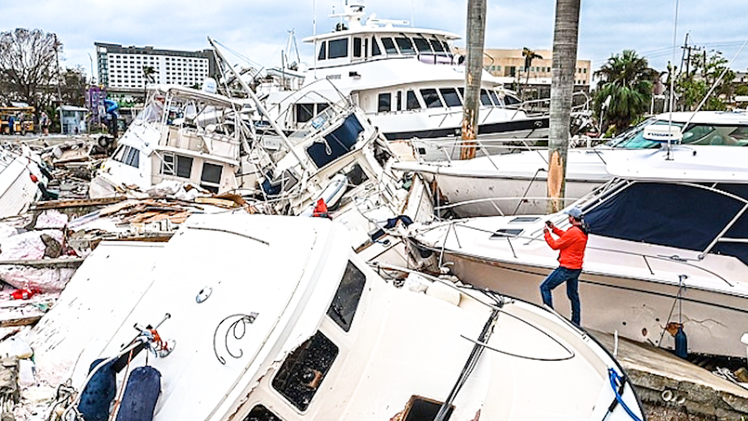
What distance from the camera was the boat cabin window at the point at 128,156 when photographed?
1359 centimetres

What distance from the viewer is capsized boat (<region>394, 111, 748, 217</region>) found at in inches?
351

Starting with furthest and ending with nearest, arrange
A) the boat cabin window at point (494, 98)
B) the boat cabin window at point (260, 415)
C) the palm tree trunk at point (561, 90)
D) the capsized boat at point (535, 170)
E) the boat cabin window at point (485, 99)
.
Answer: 1. the boat cabin window at point (494, 98)
2. the boat cabin window at point (485, 99)
3. the capsized boat at point (535, 170)
4. the palm tree trunk at point (561, 90)
5. the boat cabin window at point (260, 415)

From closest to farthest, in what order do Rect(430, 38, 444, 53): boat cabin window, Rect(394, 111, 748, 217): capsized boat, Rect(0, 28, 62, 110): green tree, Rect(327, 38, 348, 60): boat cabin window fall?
Rect(394, 111, 748, 217): capsized boat, Rect(327, 38, 348, 60): boat cabin window, Rect(430, 38, 444, 53): boat cabin window, Rect(0, 28, 62, 110): green tree

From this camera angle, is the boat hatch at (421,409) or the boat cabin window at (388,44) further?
the boat cabin window at (388,44)

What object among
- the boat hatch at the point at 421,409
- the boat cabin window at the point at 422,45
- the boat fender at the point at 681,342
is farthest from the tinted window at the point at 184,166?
the boat hatch at the point at 421,409

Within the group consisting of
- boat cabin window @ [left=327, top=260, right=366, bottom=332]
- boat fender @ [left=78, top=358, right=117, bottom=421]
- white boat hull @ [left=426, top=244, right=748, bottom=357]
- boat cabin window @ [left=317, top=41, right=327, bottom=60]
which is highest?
boat cabin window @ [left=317, top=41, right=327, bottom=60]

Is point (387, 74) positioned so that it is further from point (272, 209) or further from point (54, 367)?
point (54, 367)

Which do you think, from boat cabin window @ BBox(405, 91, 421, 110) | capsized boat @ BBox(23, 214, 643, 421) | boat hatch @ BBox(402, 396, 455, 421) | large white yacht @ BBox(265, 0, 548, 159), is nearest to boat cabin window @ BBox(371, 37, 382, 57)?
large white yacht @ BBox(265, 0, 548, 159)

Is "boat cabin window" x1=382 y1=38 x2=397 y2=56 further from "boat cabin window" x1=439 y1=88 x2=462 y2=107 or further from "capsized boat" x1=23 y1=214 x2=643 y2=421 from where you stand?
"capsized boat" x1=23 y1=214 x2=643 y2=421

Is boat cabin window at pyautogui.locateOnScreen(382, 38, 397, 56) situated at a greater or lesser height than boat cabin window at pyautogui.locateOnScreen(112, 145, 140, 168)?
greater

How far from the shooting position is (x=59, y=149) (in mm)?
23297

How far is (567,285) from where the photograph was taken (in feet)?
20.0

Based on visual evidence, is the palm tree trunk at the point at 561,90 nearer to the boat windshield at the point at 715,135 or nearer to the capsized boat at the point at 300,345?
the boat windshield at the point at 715,135

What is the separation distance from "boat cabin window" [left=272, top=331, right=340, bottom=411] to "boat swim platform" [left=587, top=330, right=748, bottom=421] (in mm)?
2679
